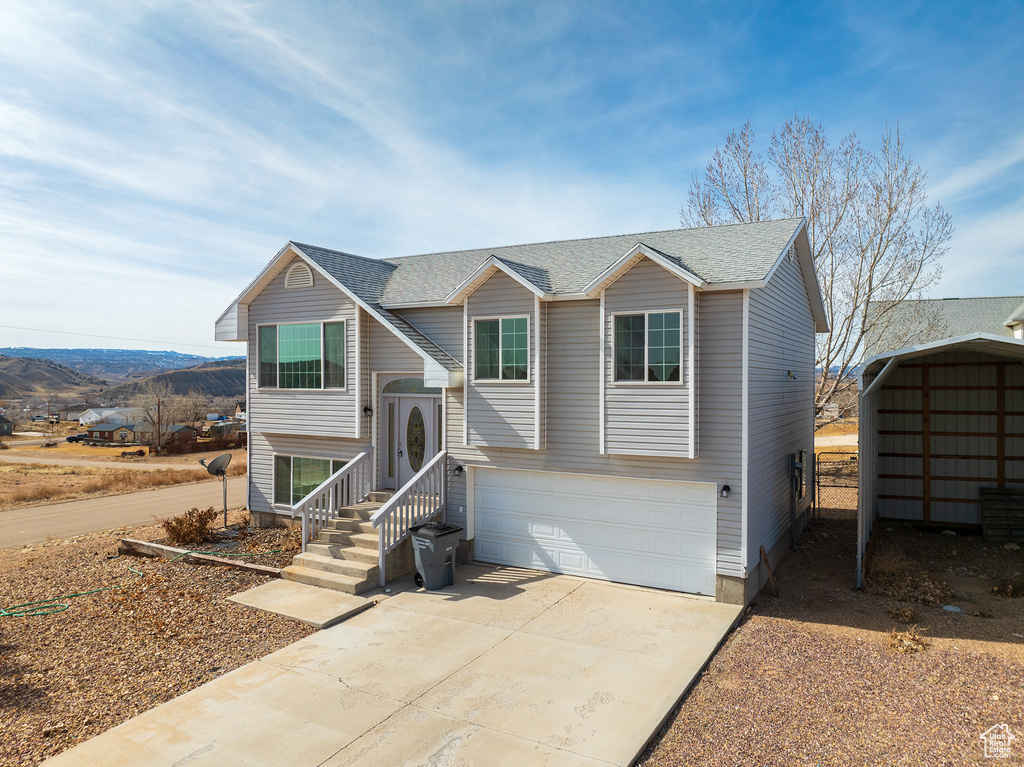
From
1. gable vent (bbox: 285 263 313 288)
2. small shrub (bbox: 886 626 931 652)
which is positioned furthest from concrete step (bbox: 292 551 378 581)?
small shrub (bbox: 886 626 931 652)

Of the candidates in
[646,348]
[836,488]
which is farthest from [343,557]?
[836,488]

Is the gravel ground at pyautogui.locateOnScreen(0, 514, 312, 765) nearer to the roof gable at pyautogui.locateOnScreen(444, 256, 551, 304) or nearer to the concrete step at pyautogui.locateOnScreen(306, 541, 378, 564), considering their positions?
the concrete step at pyautogui.locateOnScreen(306, 541, 378, 564)

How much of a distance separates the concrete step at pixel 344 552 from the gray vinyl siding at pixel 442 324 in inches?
164

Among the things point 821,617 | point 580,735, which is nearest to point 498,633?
point 580,735

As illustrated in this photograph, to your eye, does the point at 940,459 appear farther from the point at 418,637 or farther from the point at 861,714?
the point at 418,637

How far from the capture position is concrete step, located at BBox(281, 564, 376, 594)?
9.92 metres

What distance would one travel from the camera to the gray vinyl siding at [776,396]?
9.89 m

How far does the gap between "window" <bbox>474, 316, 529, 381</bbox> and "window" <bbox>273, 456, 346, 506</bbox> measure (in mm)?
4645

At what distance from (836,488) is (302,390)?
16897 mm

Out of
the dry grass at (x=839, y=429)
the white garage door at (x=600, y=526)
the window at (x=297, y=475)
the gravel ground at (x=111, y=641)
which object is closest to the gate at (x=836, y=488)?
the white garage door at (x=600, y=526)

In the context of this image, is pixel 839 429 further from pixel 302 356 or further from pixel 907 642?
pixel 302 356

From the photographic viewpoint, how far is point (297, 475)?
14.0 m

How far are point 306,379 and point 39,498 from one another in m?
Result: 18.1

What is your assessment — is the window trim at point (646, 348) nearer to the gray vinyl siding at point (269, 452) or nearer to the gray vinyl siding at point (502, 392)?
the gray vinyl siding at point (502, 392)
